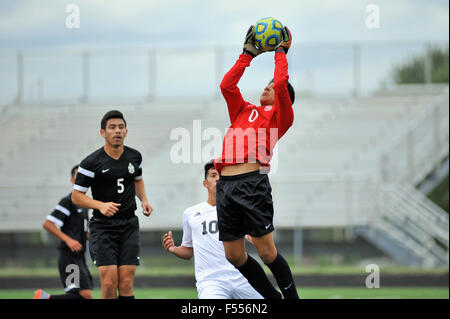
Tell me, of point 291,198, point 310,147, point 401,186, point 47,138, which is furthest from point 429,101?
point 47,138

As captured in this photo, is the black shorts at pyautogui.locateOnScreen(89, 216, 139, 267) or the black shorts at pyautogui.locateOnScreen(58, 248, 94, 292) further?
the black shorts at pyautogui.locateOnScreen(58, 248, 94, 292)

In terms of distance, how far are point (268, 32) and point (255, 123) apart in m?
0.78

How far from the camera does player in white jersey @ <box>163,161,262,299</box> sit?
23.4 feet

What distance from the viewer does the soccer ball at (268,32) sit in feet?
20.3

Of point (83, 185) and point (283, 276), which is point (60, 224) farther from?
point (283, 276)

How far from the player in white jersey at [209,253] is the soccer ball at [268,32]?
5.24 feet

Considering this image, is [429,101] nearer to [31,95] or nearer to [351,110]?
[351,110]

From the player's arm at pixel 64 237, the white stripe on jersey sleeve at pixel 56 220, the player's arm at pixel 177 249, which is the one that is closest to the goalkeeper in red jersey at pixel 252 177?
the player's arm at pixel 177 249

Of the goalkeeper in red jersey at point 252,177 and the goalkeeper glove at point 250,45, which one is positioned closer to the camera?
the goalkeeper in red jersey at point 252,177

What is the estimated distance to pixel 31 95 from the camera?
2455 centimetres

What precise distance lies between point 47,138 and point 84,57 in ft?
9.44

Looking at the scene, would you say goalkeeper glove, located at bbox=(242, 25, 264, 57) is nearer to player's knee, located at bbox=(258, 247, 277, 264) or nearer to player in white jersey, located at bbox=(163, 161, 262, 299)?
player in white jersey, located at bbox=(163, 161, 262, 299)

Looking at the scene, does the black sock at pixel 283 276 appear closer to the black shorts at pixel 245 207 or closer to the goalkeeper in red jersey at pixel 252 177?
the goalkeeper in red jersey at pixel 252 177

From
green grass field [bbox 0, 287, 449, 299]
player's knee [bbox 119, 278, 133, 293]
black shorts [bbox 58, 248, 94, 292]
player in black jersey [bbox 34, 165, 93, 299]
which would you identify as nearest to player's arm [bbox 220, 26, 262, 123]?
player's knee [bbox 119, 278, 133, 293]
